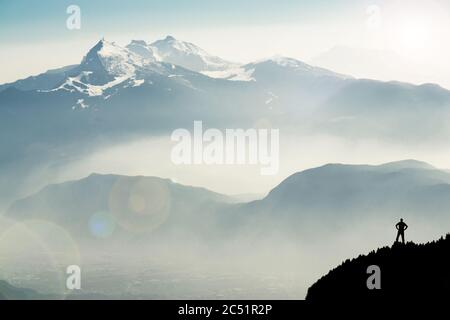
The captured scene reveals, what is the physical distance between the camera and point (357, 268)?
54031 mm

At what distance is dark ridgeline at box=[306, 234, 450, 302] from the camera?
43341mm

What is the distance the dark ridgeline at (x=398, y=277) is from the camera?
142ft

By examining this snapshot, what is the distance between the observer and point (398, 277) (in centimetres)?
4691
